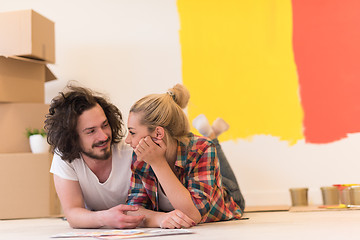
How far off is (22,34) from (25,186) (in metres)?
0.77

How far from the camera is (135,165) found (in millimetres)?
1782

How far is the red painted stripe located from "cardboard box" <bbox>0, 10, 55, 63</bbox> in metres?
1.43

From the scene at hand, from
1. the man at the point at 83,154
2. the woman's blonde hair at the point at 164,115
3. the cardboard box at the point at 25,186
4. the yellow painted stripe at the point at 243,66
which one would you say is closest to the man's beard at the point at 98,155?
the man at the point at 83,154

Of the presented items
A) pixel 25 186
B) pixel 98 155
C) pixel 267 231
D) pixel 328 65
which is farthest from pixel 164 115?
pixel 328 65

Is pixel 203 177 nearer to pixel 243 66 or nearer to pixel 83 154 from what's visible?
pixel 83 154

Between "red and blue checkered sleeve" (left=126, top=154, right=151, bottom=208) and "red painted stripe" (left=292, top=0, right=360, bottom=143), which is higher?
"red painted stripe" (left=292, top=0, right=360, bottom=143)

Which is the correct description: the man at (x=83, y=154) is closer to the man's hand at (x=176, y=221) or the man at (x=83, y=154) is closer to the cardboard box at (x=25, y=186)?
the man's hand at (x=176, y=221)

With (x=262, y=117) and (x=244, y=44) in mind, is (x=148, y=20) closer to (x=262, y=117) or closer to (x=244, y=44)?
(x=244, y=44)

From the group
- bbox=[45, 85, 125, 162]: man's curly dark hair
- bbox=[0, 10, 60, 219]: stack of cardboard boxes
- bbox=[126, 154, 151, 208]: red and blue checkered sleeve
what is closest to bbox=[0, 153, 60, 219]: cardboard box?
bbox=[0, 10, 60, 219]: stack of cardboard boxes

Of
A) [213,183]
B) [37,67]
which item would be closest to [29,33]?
[37,67]

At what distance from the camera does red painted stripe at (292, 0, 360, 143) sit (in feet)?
9.64

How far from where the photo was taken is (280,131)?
301 cm

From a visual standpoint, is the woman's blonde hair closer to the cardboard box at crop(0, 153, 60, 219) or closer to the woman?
the woman

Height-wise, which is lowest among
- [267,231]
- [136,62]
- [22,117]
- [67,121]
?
[267,231]
